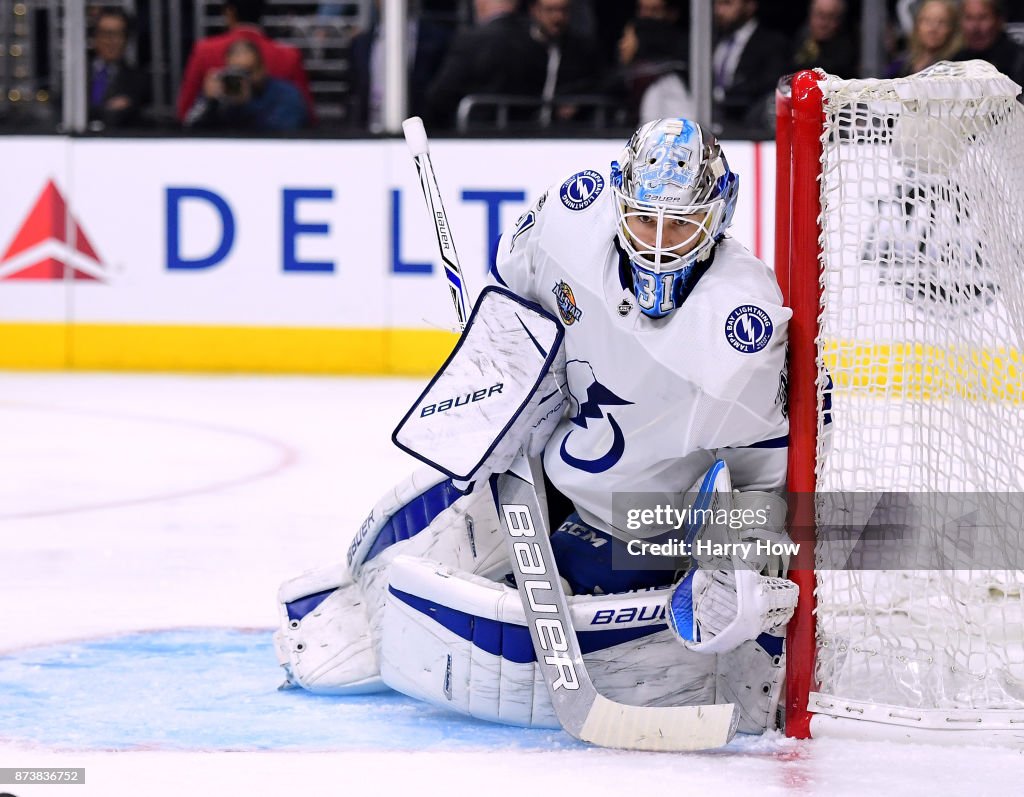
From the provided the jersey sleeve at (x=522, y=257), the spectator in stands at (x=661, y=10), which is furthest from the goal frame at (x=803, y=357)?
the spectator in stands at (x=661, y=10)

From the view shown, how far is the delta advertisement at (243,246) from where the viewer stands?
597 centimetres

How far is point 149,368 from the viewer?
20.7ft

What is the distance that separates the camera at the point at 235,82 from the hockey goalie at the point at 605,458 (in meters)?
3.97

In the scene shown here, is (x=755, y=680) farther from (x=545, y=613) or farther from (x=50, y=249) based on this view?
(x=50, y=249)

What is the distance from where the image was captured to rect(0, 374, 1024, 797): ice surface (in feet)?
7.04

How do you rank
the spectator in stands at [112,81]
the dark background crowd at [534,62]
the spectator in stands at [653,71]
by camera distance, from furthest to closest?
the spectator in stands at [112,81] < the spectator in stands at [653,71] < the dark background crowd at [534,62]

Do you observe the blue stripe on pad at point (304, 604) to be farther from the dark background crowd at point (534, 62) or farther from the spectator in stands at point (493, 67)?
the spectator in stands at point (493, 67)

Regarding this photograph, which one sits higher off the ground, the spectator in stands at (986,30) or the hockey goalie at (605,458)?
the spectator in stands at (986,30)

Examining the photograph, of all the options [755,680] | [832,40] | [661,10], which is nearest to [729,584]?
[755,680]

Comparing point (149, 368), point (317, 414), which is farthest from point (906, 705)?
point (149, 368)

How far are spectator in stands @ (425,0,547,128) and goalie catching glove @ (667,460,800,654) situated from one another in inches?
161

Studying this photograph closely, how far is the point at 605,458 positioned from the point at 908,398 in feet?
1.38

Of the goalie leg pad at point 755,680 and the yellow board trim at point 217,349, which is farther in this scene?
the yellow board trim at point 217,349

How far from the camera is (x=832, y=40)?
5805 mm
